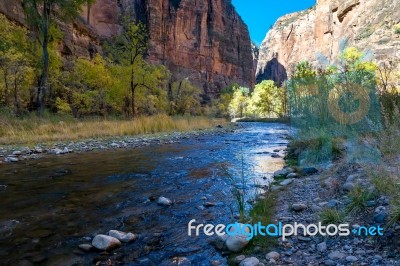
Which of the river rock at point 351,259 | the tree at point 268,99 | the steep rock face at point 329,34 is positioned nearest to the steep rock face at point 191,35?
the tree at point 268,99

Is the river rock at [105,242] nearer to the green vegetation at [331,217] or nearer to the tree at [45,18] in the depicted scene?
the green vegetation at [331,217]

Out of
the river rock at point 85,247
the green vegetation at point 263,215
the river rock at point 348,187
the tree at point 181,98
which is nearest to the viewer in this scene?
the green vegetation at point 263,215

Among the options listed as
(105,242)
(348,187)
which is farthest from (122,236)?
(348,187)

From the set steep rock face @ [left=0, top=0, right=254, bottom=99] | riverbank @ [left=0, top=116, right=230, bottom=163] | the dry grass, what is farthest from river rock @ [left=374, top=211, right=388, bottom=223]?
steep rock face @ [left=0, top=0, right=254, bottom=99]

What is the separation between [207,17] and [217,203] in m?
92.2

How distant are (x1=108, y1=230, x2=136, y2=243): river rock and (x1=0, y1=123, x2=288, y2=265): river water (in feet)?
0.26

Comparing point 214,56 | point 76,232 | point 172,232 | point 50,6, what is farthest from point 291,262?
point 214,56

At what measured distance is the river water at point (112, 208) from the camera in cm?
264

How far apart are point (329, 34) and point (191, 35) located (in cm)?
4896

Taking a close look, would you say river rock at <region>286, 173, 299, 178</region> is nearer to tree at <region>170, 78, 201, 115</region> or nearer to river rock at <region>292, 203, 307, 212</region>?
river rock at <region>292, 203, 307, 212</region>

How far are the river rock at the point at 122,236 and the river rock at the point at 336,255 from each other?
1.84 meters

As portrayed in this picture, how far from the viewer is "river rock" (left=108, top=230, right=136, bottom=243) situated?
2.89 meters

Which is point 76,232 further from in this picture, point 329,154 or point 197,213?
point 329,154

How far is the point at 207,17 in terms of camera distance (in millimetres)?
88562
